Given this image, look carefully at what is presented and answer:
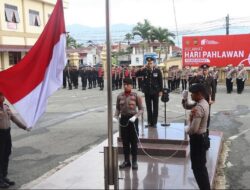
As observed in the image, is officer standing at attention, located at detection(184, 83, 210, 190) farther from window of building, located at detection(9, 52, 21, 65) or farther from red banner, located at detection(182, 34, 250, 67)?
window of building, located at detection(9, 52, 21, 65)

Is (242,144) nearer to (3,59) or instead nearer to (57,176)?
(57,176)

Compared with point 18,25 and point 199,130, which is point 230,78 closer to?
point 18,25

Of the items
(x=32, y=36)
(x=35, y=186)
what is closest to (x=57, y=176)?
(x=35, y=186)

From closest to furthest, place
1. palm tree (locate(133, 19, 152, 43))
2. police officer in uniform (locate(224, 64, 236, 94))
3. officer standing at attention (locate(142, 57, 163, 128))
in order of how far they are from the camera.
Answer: officer standing at attention (locate(142, 57, 163, 128))
police officer in uniform (locate(224, 64, 236, 94))
palm tree (locate(133, 19, 152, 43))

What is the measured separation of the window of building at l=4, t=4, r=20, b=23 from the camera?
30.7m

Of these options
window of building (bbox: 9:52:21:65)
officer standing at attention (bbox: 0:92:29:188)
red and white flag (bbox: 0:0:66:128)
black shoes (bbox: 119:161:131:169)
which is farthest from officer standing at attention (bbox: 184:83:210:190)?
window of building (bbox: 9:52:21:65)

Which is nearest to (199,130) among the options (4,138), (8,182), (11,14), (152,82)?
(4,138)

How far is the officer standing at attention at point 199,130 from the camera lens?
5465 mm

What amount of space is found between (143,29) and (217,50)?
3148cm

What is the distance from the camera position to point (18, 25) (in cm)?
3275

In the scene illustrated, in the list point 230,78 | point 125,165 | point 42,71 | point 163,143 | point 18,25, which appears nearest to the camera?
point 42,71

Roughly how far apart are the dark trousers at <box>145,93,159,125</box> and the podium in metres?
0.60

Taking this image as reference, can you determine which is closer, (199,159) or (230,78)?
(199,159)

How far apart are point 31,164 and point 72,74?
2181 centimetres
